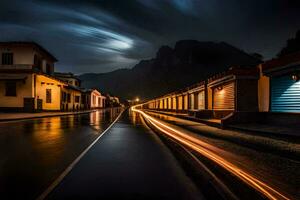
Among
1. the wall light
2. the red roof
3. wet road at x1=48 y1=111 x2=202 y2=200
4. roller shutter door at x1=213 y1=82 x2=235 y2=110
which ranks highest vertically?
the red roof

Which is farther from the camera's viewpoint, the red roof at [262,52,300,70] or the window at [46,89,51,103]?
the window at [46,89,51,103]

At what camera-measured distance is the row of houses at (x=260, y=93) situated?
53.1 feet

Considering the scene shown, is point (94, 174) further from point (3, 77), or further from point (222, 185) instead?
point (3, 77)

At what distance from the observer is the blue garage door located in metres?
16.0

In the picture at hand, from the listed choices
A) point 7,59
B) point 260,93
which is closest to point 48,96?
point 7,59

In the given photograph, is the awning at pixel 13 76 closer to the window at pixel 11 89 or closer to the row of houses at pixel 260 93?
the window at pixel 11 89

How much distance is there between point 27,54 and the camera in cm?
4078

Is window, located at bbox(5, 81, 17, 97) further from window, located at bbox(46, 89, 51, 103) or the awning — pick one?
window, located at bbox(46, 89, 51, 103)

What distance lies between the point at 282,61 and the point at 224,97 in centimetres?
930

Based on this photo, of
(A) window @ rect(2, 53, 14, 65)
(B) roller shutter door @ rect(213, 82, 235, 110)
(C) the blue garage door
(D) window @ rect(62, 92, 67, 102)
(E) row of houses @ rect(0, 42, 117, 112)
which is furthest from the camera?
(D) window @ rect(62, 92, 67, 102)

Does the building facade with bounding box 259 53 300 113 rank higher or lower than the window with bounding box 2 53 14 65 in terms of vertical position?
lower

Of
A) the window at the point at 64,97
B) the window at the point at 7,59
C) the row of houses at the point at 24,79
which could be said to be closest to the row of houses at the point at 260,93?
the row of houses at the point at 24,79

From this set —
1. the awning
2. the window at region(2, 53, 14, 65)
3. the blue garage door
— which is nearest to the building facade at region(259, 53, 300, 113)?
the blue garage door

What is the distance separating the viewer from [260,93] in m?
20.3
